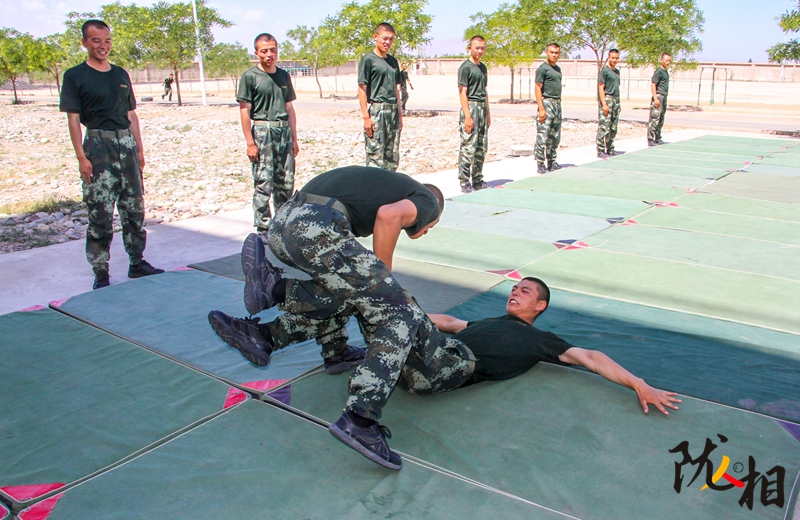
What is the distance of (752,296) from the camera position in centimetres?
411

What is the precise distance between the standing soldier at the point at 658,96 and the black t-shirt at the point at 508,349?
971 centimetres

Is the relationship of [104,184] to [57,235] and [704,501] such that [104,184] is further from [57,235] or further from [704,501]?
[704,501]

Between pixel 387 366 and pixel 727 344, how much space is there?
209 cm

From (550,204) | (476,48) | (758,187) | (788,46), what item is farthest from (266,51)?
(788,46)

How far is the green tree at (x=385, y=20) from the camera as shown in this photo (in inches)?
782

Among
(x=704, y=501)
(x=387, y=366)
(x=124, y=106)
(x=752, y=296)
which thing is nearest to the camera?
(x=704, y=501)

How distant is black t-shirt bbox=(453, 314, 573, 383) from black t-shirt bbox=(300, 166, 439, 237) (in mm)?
741

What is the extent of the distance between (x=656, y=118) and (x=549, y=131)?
4.02 metres

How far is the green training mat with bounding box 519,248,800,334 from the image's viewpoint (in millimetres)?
3857

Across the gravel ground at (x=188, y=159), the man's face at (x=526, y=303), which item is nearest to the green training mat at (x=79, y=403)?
the man's face at (x=526, y=303)

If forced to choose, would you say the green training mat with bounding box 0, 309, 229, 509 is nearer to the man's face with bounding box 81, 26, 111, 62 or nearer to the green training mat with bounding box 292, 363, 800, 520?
the green training mat with bounding box 292, 363, 800, 520

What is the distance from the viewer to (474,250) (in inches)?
203

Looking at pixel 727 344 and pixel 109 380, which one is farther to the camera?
pixel 727 344

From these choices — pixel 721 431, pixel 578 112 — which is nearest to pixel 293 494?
pixel 721 431
